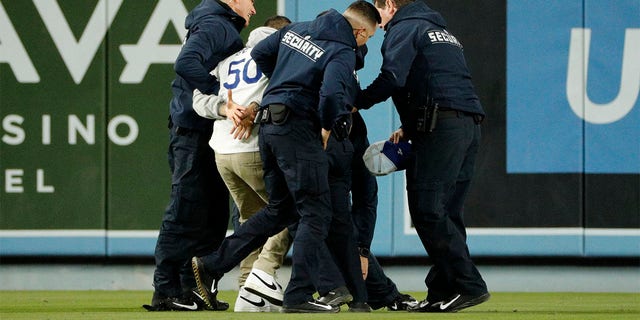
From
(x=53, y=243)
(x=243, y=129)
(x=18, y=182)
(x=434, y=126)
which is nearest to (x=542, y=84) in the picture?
(x=434, y=126)

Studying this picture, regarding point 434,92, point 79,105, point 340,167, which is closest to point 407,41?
point 434,92

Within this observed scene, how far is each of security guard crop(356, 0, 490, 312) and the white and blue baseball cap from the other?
113 millimetres

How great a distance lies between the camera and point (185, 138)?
265 inches

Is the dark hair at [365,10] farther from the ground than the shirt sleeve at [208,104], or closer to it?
farther from the ground

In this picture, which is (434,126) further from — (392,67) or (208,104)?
(208,104)

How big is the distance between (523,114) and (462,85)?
9.61 ft

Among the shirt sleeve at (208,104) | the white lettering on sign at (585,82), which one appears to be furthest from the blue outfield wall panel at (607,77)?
the shirt sleeve at (208,104)

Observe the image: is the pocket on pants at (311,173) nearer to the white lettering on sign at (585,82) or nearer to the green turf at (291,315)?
the green turf at (291,315)

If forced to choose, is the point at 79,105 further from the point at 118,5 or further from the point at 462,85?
the point at 462,85

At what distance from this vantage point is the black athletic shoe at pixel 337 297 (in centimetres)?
627

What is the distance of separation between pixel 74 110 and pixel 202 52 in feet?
10.5

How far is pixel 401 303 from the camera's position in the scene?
6.79 meters

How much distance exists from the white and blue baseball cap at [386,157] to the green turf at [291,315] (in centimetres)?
76

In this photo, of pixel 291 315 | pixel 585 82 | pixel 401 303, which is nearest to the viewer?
pixel 291 315
